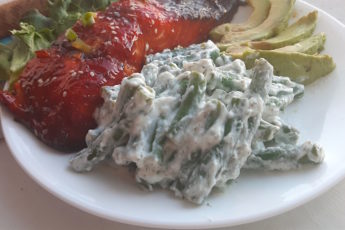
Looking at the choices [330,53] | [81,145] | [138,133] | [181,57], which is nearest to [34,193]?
[81,145]

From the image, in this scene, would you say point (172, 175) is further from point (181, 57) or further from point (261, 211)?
point (181, 57)

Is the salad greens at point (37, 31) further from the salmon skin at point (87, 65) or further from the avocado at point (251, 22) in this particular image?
the avocado at point (251, 22)

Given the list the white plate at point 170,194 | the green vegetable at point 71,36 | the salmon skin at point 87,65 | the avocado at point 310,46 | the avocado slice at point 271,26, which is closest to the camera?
the white plate at point 170,194

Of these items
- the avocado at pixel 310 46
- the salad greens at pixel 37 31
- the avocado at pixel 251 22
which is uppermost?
the avocado at pixel 310 46

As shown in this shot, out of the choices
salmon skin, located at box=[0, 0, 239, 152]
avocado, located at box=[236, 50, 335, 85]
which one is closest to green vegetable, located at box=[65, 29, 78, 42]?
salmon skin, located at box=[0, 0, 239, 152]

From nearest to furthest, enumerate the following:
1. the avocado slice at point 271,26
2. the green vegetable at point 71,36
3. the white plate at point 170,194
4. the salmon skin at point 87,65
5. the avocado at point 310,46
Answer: the white plate at point 170,194
the salmon skin at point 87,65
the green vegetable at point 71,36
the avocado at point 310,46
the avocado slice at point 271,26

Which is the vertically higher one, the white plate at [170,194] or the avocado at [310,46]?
the avocado at [310,46]

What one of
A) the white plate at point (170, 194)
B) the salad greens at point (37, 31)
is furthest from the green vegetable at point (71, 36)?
the white plate at point (170, 194)
